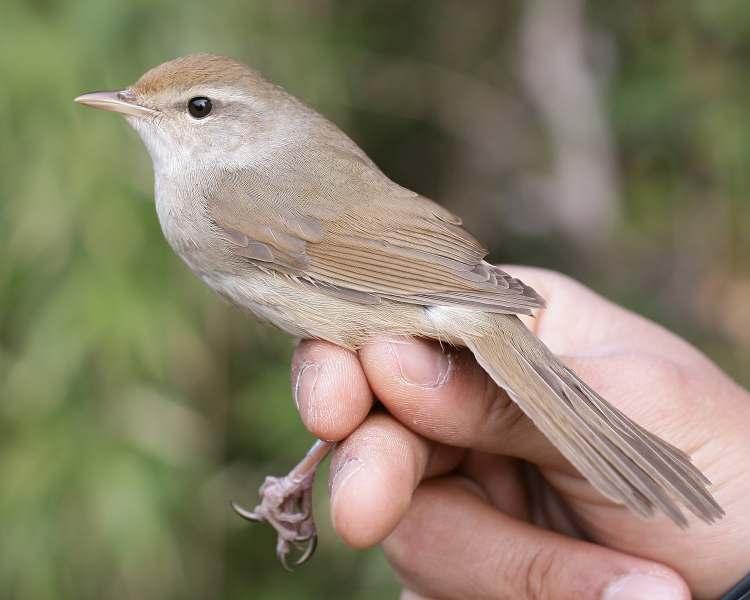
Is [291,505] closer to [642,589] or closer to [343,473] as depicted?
[343,473]

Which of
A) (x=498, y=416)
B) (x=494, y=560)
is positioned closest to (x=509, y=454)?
(x=498, y=416)

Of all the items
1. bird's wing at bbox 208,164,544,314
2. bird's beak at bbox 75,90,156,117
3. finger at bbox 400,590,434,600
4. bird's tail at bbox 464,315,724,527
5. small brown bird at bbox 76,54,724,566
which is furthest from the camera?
bird's beak at bbox 75,90,156,117

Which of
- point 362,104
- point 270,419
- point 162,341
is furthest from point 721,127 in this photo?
point 162,341

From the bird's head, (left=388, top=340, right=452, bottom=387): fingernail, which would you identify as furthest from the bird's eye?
(left=388, top=340, right=452, bottom=387): fingernail

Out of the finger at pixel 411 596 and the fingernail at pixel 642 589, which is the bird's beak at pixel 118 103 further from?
the fingernail at pixel 642 589

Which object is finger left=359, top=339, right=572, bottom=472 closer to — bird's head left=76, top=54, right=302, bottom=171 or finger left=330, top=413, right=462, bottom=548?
finger left=330, top=413, right=462, bottom=548

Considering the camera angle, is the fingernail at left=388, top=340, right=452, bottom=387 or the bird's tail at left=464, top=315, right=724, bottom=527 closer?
the bird's tail at left=464, top=315, right=724, bottom=527
